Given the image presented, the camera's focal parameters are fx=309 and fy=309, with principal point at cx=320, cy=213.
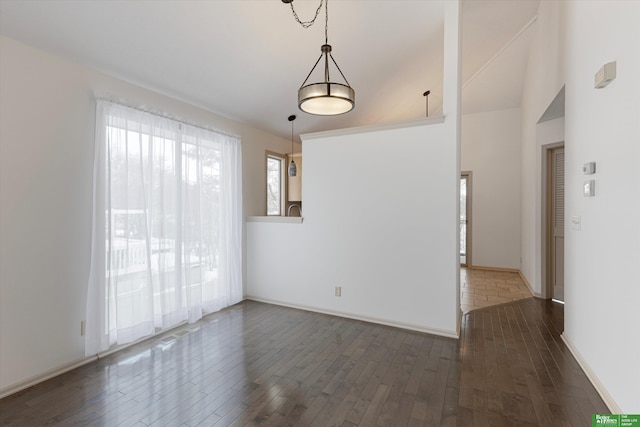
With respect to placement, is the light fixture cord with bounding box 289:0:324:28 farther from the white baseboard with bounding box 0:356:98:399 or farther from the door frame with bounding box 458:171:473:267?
the door frame with bounding box 458:171:473:267

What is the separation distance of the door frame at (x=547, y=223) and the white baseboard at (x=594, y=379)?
1.81m

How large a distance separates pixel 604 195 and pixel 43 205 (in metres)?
4.40

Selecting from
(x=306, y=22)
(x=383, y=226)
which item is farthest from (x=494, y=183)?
(x=306, y=22)

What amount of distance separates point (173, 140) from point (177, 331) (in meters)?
2.23

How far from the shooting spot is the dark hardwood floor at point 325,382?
2072 mm

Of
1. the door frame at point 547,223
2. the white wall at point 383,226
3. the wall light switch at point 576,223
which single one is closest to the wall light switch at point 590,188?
the wall light switch at point 576,223

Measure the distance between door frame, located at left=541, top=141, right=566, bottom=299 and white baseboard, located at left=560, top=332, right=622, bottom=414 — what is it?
5.95 ft

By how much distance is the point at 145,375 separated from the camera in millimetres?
2627

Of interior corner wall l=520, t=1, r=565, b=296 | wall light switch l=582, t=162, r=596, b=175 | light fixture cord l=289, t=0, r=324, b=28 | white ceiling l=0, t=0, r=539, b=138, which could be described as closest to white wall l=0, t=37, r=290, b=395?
white ceiling l=0, t=0, r=539, b=138

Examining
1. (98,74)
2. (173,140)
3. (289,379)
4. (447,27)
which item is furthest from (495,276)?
(98,74)

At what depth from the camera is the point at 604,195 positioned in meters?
2.26

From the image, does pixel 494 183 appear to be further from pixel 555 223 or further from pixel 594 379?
pixel 594 379

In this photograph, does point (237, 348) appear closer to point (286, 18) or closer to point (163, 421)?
point (163, 421)

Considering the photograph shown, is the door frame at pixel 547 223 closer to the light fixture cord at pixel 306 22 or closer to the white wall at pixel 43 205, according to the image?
the light fixture cord at pixel 306 22
